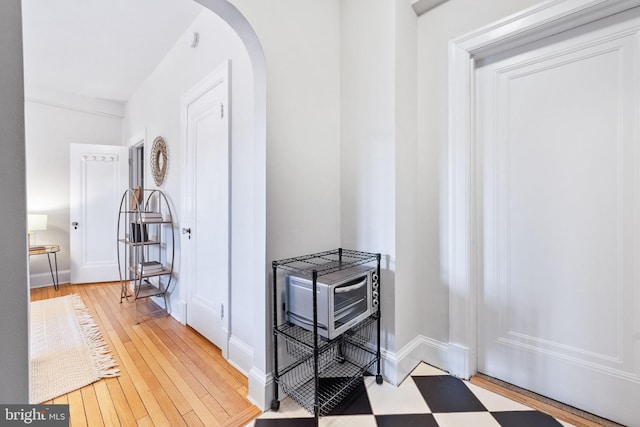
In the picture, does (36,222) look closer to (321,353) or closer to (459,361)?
(321,353)

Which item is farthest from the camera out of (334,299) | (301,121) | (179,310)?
(179,310)

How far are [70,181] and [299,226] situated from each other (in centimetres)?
423

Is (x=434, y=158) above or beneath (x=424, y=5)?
beneath

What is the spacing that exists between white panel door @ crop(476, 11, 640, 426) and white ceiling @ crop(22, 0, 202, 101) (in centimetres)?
253

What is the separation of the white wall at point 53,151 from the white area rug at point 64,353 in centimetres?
144

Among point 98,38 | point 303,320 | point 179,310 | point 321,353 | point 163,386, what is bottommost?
point 163,386

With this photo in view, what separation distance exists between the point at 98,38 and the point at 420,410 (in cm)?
405

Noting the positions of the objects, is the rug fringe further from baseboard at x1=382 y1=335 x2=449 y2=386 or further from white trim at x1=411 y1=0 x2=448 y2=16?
white trim at x1=411 y1=0 x2=448 y2=16

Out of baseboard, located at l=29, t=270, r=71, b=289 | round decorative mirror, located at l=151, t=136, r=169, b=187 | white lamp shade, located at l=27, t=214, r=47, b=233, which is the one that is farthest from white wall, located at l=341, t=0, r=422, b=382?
baseboard, located at l=29, t=270, r=71, b=289

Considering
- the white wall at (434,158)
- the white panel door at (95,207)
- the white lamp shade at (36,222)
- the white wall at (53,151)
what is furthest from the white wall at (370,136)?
the white wall at (53,151)

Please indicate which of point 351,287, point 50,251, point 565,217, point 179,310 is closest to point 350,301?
point 351,287

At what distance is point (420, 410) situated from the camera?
141 centimetres

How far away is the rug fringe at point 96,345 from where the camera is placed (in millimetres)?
1867

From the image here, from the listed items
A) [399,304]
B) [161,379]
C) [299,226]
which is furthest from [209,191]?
[399,304]
